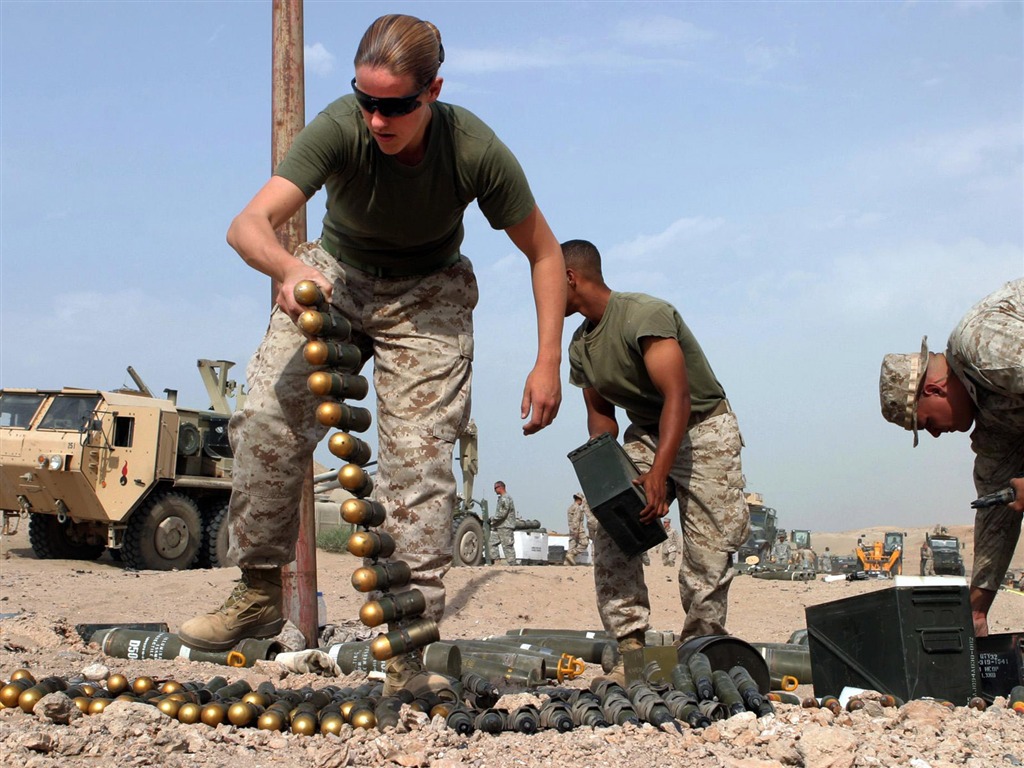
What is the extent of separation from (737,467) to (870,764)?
260 centimetres

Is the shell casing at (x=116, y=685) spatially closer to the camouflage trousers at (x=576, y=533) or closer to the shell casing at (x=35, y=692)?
the shell casing at (x=35, y=692)

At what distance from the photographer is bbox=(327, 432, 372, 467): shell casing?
366 centimetres

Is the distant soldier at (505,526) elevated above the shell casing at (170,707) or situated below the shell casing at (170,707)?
above

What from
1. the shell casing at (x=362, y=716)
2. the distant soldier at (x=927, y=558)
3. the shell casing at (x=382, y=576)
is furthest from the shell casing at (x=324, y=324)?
the distant soldier at (x=927, y=558)

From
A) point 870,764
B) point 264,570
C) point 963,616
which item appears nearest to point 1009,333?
point 963,616

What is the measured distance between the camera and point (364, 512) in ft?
11.7

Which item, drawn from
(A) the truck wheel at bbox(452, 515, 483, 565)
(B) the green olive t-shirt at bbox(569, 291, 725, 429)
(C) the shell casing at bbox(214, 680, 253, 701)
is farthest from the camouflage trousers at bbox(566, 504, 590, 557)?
(C) the shell casing at bbox(214, 680, 253, 701)

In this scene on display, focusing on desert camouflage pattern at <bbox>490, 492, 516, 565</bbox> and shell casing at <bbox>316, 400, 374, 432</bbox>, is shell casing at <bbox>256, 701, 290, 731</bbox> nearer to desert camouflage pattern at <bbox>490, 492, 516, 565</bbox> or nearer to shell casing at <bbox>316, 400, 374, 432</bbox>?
shell casing at <bbox>316, 400, 374, 432</bbox>

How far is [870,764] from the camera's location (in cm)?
301

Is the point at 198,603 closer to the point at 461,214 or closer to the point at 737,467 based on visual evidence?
the point at 737,467

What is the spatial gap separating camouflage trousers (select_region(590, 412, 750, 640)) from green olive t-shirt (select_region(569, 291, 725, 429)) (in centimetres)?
20

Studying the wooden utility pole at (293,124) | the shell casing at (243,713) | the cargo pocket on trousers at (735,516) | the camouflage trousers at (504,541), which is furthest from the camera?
the camouflage trousers at (504,541)

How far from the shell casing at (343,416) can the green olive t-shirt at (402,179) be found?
1.89 feet

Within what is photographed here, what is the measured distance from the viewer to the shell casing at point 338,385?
3.51 metres
